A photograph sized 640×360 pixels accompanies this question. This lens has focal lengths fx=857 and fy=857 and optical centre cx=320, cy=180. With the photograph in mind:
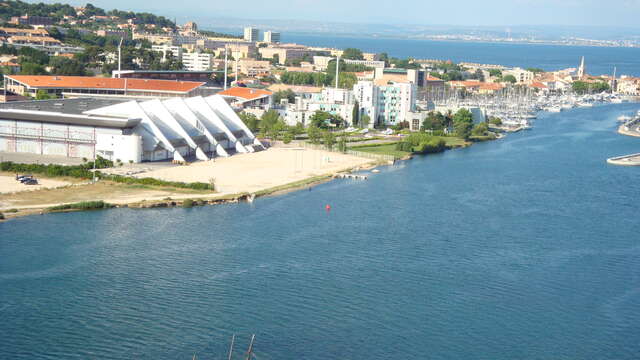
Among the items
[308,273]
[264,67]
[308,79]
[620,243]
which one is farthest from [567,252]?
[264,67]

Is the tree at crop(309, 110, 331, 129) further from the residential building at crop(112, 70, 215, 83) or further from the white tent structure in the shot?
the residential building at crop(112, 70, 215, 83)

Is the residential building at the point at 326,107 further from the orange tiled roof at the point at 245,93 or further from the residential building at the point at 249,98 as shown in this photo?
the orange tiled roof at the point at 245,93

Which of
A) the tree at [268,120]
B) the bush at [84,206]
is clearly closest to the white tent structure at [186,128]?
the tree at [268,120]

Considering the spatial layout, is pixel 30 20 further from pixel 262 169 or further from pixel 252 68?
pixel 262 169

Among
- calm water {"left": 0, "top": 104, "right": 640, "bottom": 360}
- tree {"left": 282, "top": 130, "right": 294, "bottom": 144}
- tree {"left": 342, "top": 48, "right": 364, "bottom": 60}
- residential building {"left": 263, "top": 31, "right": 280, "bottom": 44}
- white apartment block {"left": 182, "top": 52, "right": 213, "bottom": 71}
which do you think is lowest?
calm water {"left": 0, "top": 104, "right": 640, "bottom": 360}

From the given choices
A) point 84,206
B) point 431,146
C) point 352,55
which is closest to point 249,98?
point 431,146

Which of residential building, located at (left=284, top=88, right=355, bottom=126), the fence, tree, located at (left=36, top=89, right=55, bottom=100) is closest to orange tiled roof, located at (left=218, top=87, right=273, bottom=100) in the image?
residential building, located at (left=284, top=88, right=355, bottom=126)

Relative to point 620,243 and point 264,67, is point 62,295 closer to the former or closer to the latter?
point 620,243
